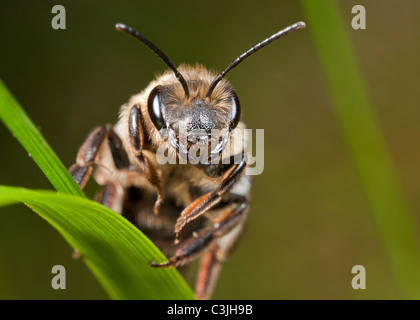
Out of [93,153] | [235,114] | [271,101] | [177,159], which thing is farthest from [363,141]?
[271,101]

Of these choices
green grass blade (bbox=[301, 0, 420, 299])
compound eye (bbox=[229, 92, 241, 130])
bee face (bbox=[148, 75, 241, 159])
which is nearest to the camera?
bee face (bbox=[148, 75, 241, 159])

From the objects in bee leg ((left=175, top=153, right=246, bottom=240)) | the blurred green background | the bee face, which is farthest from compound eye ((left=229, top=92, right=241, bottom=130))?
the blurred green background

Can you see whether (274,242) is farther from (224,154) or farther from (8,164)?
(224,154)

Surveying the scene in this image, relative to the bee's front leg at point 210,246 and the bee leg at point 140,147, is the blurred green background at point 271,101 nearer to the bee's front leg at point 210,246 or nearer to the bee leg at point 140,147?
the bee's front leg at point 210,246

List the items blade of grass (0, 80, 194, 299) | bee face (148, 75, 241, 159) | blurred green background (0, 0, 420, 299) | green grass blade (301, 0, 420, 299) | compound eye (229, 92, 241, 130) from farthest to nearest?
blurred green background (0, 0, 420, 299) → green grass blade (301, 0, 420, 299) → compound eye (229, 92, 241, 130) → bee face (148, 75, 241, 159) → blade of grass (0, 80, 194, 299)

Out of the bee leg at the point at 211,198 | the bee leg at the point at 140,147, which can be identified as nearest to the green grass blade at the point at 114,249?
the bee leg at the point at 211,198

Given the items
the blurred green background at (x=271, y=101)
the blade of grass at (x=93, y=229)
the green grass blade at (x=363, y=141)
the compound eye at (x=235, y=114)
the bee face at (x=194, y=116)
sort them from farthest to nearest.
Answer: the blurred green background at (x=271, y=101), the green grass blade at (x=363, y=141), the compound eye at (x=235, y=114), the bee face at (x=194, y=116), the blade of grass at (x=93, y=229)

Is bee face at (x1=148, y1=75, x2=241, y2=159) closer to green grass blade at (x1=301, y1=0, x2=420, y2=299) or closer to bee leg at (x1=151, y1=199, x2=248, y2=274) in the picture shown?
bee leg at (x1=151, y1=199, x2=248, y2=274)

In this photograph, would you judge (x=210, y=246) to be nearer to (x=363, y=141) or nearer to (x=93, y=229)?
(x=93, y=229)
